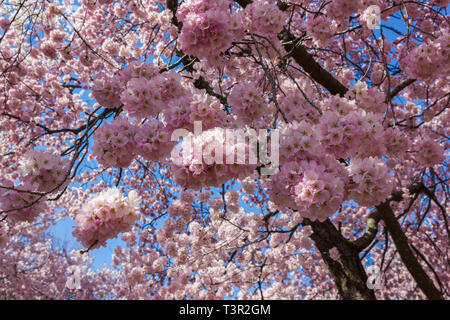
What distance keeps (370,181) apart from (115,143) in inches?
58.6

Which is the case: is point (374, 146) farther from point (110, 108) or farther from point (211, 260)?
point (211, 260)

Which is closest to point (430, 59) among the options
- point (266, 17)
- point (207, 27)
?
point (266, 17)

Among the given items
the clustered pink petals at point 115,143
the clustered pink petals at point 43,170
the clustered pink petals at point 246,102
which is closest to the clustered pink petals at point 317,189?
the clustered pink petals at point 246,102

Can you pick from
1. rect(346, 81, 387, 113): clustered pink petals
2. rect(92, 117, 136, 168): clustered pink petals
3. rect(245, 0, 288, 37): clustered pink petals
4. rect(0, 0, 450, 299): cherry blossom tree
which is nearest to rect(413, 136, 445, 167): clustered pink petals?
rect(0, 0, 450, 299): cherry blossom tree

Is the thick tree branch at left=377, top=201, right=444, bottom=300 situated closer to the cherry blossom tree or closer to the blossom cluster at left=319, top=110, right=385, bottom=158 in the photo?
the cherry blossom tree

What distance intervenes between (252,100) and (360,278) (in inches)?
153

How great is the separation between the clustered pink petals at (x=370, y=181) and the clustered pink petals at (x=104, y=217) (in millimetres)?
1169

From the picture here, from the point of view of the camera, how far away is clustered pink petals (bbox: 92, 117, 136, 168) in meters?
2.11

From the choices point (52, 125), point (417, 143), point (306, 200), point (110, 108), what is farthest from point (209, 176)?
point (52, 125)

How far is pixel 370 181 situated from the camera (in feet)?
5.71

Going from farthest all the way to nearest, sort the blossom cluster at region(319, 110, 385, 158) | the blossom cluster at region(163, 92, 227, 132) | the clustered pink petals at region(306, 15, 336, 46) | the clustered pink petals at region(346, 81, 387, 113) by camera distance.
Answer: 1. the clustered pink petals at region(306, 15, 336, 46)
2. the clustered pink petals at region(346, 81, 387, 113)
3. the blossom cluster at region(163, 92, 227, 132)
4. the blossom cluster at region(319, 110, 385, 158)

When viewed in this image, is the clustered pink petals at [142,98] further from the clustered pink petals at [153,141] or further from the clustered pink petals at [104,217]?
the clustered pink petals at [104,217]

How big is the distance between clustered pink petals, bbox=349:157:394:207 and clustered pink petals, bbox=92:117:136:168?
4.38 feet
